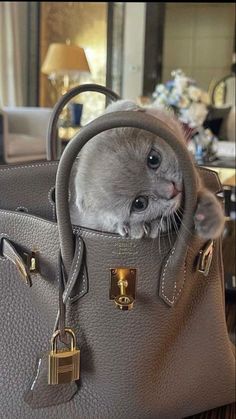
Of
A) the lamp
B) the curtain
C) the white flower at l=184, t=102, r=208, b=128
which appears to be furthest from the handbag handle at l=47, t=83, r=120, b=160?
the curtain

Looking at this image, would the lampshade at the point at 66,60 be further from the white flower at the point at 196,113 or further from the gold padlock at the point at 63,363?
the gold padlock at the point at 63,363

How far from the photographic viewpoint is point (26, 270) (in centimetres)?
46

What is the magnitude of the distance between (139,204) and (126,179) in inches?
1.2

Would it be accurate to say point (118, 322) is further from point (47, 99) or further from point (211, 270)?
point (47, 99)

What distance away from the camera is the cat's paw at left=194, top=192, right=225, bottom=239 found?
1.52 feet

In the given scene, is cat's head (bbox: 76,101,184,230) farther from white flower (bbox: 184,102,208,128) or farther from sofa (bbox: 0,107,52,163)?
sofa (bbox: 0,107,52,163)

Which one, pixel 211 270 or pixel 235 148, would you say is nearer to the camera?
pixel 211 270

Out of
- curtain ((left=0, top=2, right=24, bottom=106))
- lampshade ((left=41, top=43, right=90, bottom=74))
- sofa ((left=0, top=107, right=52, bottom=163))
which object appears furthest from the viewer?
curtain ((left=0, top=2, right=24, bottom=106))

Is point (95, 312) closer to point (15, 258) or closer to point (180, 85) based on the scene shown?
point (15, 258)

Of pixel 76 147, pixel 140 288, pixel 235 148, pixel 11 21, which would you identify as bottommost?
pixel 235 148

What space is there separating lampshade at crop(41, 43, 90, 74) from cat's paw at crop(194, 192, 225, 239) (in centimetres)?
310

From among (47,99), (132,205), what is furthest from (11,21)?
(132,205)

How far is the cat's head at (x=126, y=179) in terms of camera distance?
19.0 inches

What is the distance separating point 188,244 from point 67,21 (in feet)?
14.0
